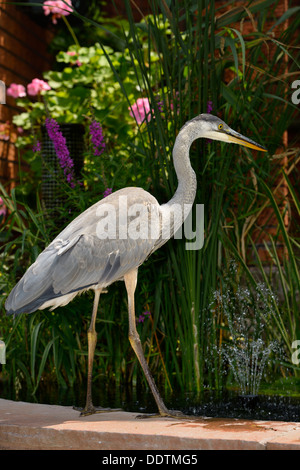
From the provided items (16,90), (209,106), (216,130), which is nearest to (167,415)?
(216,130)

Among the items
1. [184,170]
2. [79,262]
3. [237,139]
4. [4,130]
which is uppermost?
[4,130]

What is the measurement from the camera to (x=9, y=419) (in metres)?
2.81

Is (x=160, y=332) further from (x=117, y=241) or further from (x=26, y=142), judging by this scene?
(x=26, y=142)

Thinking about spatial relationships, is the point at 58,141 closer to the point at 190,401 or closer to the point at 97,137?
the point at 97,137

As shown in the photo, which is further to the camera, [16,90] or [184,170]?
[16,90]

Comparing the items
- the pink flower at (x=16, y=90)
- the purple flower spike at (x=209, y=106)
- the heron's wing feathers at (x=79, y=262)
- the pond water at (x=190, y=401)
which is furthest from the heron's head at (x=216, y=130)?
the pink flower at (x=16, y=90)

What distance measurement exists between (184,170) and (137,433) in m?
1.32

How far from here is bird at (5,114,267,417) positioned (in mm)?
3010

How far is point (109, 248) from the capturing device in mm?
3166

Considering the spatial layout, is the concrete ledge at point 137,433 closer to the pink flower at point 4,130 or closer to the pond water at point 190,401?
the pond water at point 190,401

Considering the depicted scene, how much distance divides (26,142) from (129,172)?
85.9 inches

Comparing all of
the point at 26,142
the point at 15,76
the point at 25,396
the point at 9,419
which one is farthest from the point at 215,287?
the point at 15,76

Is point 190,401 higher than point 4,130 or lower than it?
lower
